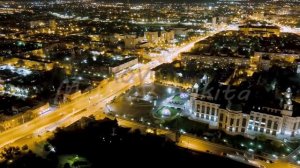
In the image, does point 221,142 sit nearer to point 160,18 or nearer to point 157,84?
point 157,84

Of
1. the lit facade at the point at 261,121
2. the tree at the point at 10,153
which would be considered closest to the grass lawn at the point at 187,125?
the lit facade at the point at 261,121

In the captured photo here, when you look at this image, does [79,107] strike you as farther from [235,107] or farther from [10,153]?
[235,107]

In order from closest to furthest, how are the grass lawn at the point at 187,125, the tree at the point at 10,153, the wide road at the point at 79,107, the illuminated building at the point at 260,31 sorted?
the tree at the point at 10,153, the wide road at the point at 79,107, the grass lawn at the point at 187,125, the illuminated building at the point at 260,31

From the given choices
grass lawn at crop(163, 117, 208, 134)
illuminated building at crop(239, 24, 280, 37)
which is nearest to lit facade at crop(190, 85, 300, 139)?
grass lawn at crop(163, 117, 208, 134)

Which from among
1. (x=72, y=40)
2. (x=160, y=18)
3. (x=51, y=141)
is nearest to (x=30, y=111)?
(x=51, y=141)

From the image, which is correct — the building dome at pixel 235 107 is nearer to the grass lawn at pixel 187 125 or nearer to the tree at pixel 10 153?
the grass lawn at pixel 187 125

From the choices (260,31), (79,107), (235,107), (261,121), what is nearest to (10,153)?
(79,107)

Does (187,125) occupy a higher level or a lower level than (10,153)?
lower

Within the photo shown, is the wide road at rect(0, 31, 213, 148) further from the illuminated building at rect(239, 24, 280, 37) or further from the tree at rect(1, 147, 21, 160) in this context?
the illuminated building at rect(239, 24, 280, 37)
